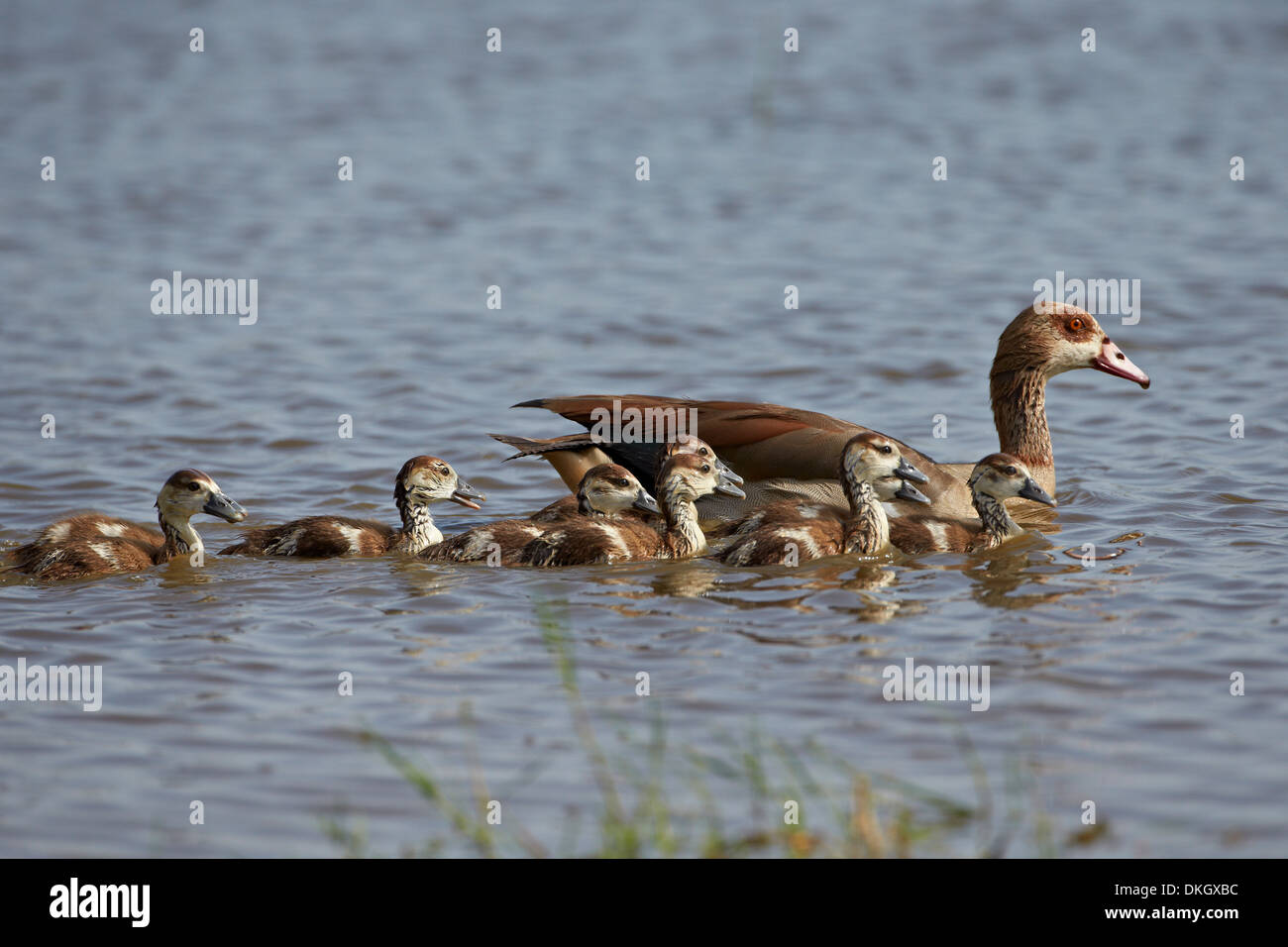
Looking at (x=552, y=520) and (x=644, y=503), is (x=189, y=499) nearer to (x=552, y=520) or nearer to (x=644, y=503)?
(x=552, y=520)

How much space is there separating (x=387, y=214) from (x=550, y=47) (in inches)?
304

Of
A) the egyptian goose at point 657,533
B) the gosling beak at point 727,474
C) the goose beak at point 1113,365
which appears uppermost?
the goose beak at point 1113,365

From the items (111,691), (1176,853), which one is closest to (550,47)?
(111,691)

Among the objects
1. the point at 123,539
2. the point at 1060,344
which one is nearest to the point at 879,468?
the point at 1060,344

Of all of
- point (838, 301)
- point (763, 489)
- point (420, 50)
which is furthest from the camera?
point (420, 50)

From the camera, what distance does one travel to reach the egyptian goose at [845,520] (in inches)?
288

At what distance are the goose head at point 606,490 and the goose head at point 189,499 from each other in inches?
63.5

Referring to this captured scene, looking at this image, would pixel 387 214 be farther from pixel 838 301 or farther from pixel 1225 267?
pixel 1225 267

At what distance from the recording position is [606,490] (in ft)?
25.3

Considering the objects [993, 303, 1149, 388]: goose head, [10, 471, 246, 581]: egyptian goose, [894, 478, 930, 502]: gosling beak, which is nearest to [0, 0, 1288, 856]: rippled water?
[10, 471, 246, 581]: egyptian goose

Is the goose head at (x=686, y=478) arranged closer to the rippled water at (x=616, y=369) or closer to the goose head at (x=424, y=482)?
the rippled water at (x=616, y=369)

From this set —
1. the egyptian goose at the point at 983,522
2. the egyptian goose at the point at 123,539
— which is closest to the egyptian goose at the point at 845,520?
the egyptian goose at the point at 983,522

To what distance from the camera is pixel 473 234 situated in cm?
1483

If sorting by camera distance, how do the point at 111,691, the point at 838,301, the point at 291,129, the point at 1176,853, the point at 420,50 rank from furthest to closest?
the point at 420,50 → the point at 291,129 → the point at 838,301 → the point at 111,691 → the point at 1176,853
